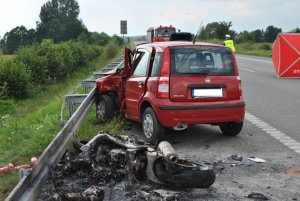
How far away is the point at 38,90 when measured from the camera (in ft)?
61.1

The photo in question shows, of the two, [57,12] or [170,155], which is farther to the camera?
[57,12]

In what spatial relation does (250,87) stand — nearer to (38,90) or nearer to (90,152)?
(38,90)

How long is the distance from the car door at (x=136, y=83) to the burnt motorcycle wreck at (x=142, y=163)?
2031mm

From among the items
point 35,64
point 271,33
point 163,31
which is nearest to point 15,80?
point 35,64

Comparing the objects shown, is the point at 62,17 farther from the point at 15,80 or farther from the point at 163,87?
the point at 163,87

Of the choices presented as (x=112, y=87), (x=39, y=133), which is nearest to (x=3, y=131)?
(x=39, y=133)

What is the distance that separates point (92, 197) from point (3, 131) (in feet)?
18.7

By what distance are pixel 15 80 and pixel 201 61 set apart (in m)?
10.5

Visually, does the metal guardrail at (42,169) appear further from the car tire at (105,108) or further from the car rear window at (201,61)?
the car tire at (105,108)

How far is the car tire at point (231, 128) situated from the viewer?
7.88 m

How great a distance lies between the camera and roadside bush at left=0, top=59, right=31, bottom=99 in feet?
53.0

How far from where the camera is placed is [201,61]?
24.1ft

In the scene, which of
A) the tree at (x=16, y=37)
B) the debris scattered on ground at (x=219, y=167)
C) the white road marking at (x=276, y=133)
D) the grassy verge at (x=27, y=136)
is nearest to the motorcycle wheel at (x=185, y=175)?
the debris scattered on ground at (x=219, y=167)

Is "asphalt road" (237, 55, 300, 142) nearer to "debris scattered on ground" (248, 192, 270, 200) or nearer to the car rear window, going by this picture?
the car rear window
